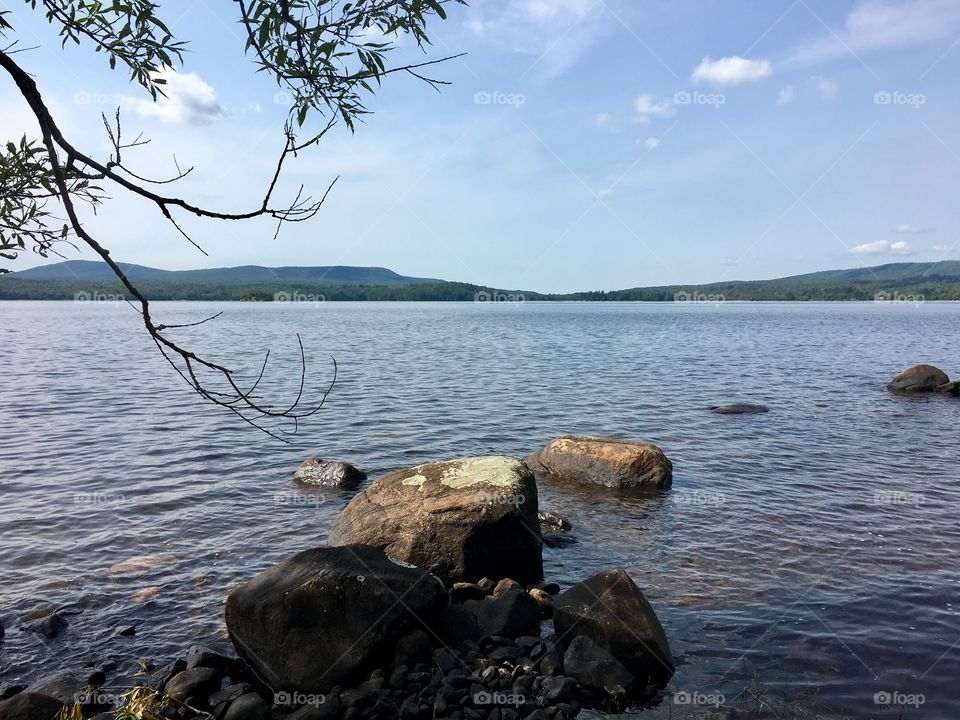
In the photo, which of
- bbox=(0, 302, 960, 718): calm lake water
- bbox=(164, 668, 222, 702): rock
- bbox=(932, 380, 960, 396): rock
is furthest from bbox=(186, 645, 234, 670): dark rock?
bbox=(932, 380, 960, 396): rock

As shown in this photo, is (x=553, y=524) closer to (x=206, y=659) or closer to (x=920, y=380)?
(x=206, y=659)

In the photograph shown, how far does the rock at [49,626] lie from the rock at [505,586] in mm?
6604

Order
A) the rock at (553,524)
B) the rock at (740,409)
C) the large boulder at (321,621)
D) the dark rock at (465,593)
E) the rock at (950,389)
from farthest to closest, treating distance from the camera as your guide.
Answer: the rock at (950,389), the rock at (740,409), the rock at (553,524), the dark rock at (465,593), the large boulder at (321,621)

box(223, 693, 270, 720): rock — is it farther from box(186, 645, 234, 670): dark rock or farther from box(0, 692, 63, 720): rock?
box(0, 692, 63, 720): rock

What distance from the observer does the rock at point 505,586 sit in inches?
395

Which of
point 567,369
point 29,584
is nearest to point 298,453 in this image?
point 29,584

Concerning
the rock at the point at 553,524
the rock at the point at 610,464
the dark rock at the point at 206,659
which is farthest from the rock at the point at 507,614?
the rock at the point at 610,464

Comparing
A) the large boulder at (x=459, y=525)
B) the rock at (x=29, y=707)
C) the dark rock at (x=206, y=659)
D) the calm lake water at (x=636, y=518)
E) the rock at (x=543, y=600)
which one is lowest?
the calm lake water at (x=636, y=518)

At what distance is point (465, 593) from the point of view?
33.7 feet

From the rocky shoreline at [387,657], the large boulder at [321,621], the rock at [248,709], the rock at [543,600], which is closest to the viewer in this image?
the rock at [248,709]

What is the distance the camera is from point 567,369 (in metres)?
45.0

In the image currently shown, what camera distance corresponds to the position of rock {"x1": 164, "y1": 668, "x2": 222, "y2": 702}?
7.67 meters

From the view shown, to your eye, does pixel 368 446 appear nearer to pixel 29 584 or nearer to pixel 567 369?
pixel 29 584

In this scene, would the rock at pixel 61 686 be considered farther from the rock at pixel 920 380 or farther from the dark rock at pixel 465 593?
the rock at pixel 920 380
